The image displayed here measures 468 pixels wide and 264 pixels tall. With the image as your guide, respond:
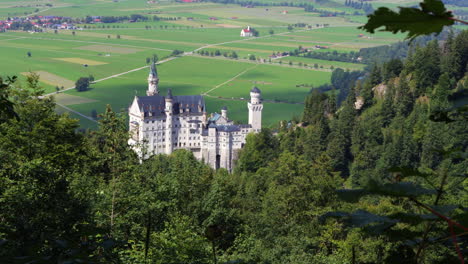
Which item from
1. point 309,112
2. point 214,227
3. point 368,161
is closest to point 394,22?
point 214,227

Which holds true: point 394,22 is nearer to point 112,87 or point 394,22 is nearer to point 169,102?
point 169,102

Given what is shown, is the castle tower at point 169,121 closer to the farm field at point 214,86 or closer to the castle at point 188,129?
the castle at point 188,129

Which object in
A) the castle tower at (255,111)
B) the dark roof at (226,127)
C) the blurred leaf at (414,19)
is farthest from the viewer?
the castle tower at (255,111)

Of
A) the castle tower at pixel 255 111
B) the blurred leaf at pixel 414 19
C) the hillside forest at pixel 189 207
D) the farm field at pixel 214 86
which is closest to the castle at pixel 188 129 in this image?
the castle tower at pixel 255 111

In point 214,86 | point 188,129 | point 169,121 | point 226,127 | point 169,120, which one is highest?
point 169,120

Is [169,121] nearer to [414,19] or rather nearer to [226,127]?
[226,127]

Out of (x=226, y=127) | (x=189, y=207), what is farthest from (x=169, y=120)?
(x=189, y=207)

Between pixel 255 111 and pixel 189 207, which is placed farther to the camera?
pixel 255 111
